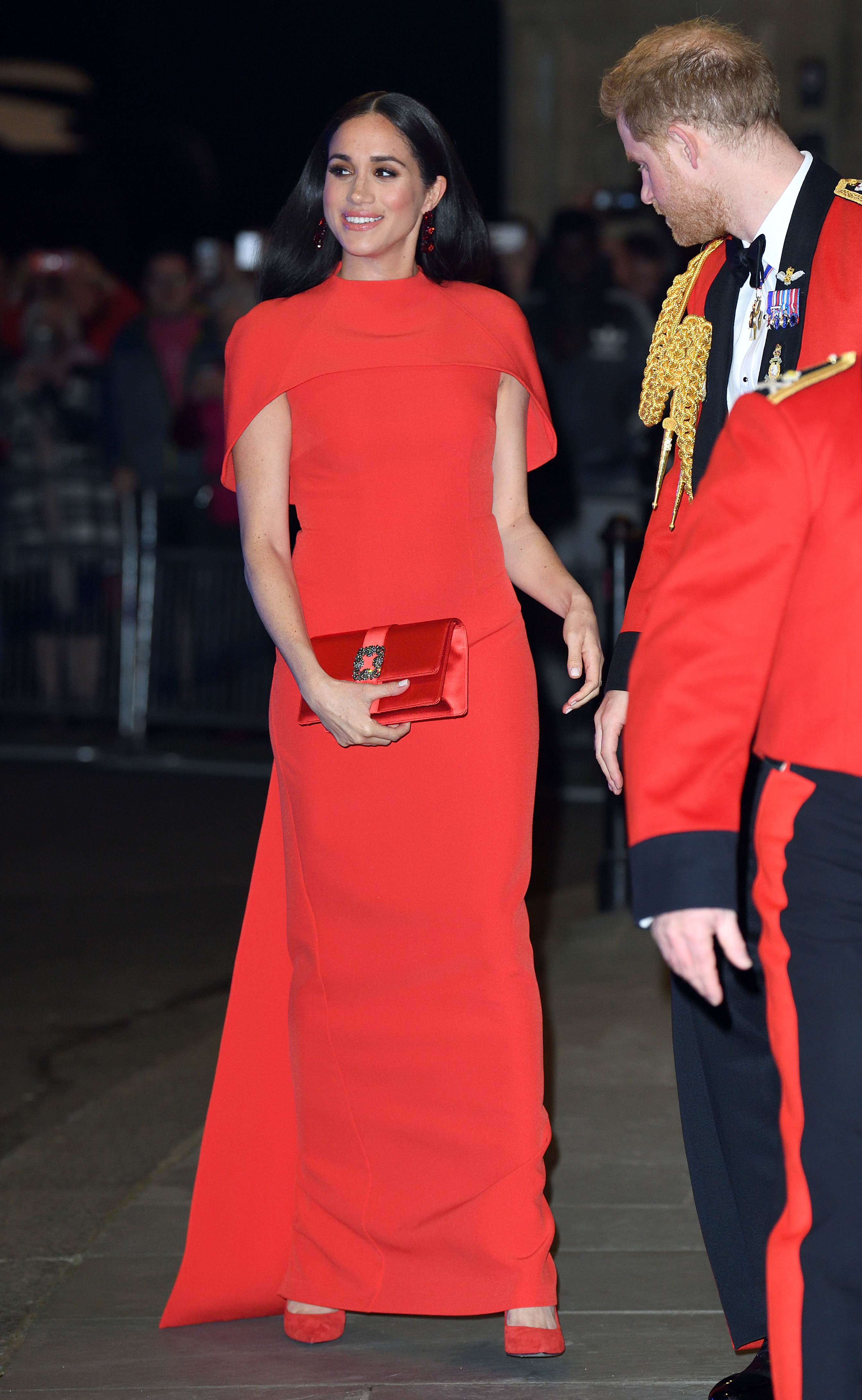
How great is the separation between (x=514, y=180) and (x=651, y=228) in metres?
1.74

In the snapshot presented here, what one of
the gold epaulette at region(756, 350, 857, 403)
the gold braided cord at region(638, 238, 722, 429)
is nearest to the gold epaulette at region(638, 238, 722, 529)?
the gold braided cord at region(638, 238, 722, 429)

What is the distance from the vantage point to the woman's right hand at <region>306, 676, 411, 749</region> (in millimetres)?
3006

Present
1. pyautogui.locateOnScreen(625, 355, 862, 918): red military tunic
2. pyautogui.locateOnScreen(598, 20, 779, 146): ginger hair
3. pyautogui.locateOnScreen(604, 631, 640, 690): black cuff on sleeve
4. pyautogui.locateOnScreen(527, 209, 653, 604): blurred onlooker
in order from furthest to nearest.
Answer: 1. pyautogui.locateOnScreen(527, 209, 653, 604): blurred onlooker
2. pyautogui.locateOnScreen(604, 631, 640, 690): black cuff on sleeve
3. pyautogui.locateOnScreen(598, 20, 779, 146): ginger hair
4. pyautogui.locateOnScreen(625, 355, 862, 918): red military tunic

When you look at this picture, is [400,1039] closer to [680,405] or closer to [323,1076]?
[323,1076]

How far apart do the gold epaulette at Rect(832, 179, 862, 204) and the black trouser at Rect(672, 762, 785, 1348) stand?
84cm

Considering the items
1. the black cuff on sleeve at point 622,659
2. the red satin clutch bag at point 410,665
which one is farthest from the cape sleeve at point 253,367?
the black cuff on sleeve at point 622,659

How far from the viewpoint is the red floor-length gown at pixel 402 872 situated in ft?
10.4

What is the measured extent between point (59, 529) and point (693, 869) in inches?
335

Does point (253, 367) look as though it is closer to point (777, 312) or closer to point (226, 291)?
point (777, 312)

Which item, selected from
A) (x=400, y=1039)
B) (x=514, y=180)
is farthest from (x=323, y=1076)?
(x=514, y=180)

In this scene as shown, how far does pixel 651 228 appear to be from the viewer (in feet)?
37.3

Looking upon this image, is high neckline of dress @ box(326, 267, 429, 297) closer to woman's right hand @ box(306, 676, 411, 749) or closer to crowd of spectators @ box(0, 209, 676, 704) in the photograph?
woman's right hand @ box(306, 676, 411, 749)

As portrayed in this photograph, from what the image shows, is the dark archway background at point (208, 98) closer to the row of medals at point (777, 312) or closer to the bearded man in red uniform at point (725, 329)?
the bearded man in red uniform at point (725, 329)

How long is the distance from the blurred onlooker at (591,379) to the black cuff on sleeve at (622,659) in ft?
19.9
